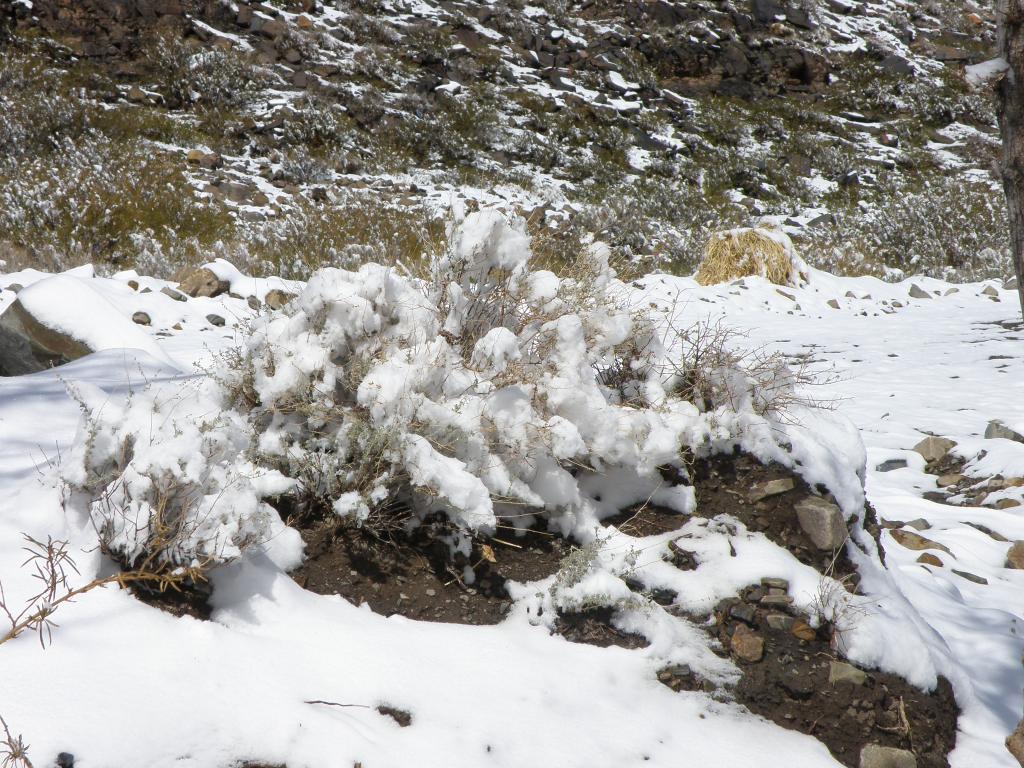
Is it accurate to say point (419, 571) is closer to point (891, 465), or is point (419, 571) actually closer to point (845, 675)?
point (845, 675)

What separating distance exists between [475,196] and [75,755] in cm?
1511

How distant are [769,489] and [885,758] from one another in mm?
989

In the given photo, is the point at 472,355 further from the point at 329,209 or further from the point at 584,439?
the point at 329,209

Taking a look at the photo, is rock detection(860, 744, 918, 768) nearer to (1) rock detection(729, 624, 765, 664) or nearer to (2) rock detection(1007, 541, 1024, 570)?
(1) rock detection(729, 624, 765, 664)

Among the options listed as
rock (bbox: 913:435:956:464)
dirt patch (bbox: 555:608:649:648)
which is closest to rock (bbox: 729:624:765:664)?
dirt patch (bbox: 555:608:649:648)

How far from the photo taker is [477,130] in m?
19.5

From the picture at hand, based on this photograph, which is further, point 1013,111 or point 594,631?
point 1013,111

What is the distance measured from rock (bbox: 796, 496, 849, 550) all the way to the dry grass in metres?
8.83

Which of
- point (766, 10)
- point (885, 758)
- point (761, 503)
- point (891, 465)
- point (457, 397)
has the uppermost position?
point (766, 10)

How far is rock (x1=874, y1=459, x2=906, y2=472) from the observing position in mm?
4664

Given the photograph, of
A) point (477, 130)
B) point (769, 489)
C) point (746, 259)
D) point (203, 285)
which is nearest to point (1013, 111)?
point (769, 489)

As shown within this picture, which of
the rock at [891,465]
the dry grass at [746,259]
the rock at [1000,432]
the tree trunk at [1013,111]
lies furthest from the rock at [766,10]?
the tree trunk at [1013,111]

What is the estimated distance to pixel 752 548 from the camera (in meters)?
2.55

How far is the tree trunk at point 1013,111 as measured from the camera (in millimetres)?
2551
